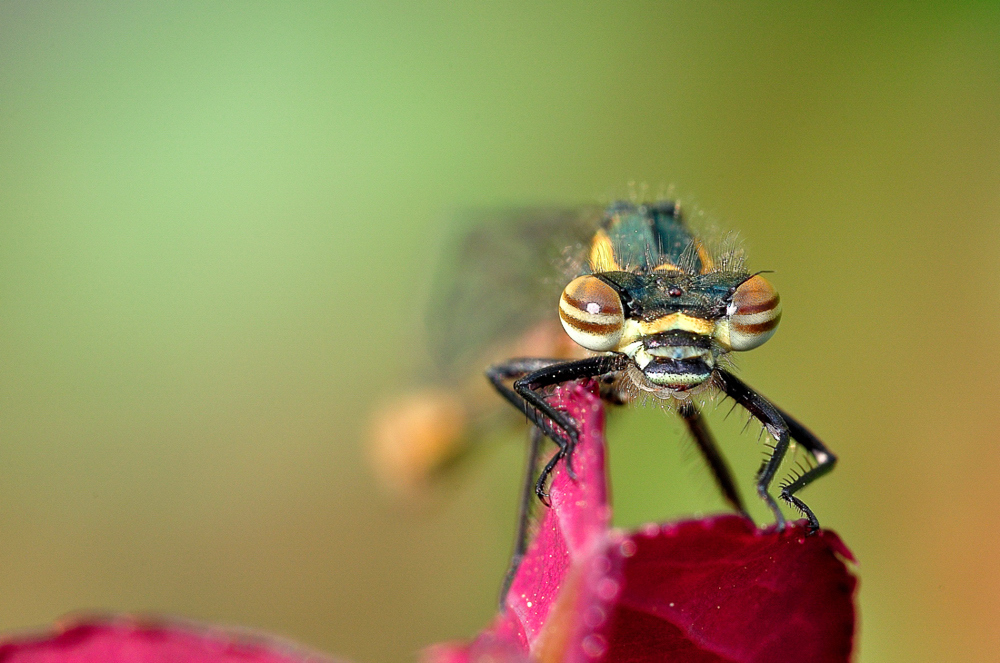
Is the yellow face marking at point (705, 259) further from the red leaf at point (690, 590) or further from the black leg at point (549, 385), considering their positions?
the red leaf at point (690, 590)

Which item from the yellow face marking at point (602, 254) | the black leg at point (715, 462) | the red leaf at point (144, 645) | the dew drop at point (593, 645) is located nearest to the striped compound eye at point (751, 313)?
the yellow face marking at point (602, 254)

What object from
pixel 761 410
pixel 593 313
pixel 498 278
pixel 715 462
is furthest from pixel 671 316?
pixel 498 278

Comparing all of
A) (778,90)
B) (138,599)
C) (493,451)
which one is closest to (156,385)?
(138,599)

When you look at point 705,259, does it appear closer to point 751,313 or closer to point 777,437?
point 751,313

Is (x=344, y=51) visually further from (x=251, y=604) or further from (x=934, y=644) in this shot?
(x=934, y=644)

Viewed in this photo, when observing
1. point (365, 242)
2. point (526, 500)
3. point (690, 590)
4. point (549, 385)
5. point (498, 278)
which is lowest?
point (526, 500)

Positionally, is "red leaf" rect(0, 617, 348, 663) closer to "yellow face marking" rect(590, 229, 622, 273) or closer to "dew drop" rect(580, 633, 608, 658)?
"dew drop" rect(580, 633, 608, 658)

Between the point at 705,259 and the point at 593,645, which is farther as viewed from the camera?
the point at 705,259
